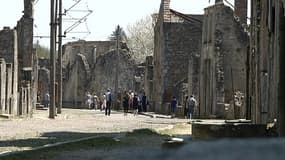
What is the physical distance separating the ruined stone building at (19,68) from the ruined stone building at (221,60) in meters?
10.1

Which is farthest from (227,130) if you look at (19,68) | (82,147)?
(19,68)

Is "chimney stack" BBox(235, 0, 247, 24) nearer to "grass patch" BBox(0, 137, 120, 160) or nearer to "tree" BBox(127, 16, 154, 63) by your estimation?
"grass patch" BBox(0, 137, 120, 160)

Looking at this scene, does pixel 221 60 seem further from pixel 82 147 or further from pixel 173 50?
pixel 82 147

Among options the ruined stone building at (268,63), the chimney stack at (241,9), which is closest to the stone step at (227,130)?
the ruined stone building at (268,63)

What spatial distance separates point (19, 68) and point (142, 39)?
58174mm

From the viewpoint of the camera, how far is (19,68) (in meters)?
40.8

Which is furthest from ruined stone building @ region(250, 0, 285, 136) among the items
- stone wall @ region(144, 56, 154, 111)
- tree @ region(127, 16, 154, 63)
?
tree @ region(127, 16, 154, 63)

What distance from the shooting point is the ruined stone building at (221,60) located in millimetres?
39656

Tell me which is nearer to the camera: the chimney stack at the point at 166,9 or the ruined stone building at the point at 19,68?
the ruined stone building at the point at 19,68

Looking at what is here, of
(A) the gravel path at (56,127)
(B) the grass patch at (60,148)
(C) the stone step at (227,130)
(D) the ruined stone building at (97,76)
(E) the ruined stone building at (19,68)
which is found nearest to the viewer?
(B) the grass patch at (60,148)

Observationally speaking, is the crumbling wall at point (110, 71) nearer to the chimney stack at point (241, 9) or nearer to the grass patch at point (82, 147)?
the chimney stack at point (241, 9)

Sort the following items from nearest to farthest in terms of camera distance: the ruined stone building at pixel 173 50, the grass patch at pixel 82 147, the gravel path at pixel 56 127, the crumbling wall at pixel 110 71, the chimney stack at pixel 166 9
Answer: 1. the grass patch at pixel 82 147
2. the gravel path at pixel 56 127
3. the ruined stone building at pixel 173 50
4. the chimney stack at pixel 166 9
5. the crumbling wall at pixel 110 71

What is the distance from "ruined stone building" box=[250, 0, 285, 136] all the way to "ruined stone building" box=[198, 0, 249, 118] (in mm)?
13990

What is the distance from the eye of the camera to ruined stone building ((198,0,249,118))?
39656mm
